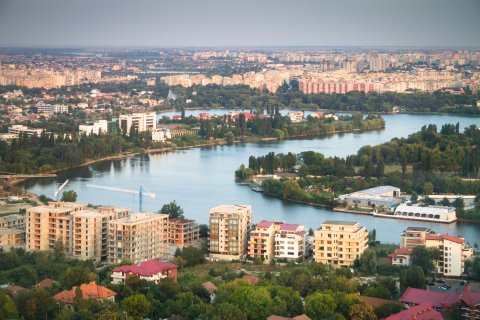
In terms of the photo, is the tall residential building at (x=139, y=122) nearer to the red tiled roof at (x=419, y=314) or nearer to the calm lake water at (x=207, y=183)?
the calm lake water at (x=207, y=183)

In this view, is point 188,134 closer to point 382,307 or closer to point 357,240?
point 357,240

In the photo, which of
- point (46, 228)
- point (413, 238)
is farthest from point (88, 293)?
point (413, 238)

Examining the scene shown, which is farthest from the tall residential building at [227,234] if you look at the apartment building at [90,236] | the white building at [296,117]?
the white building at [296,117]

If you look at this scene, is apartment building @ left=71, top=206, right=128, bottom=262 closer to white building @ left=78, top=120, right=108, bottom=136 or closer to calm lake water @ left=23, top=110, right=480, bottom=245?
calm lake water @ left=23, top=110, right=480, bottom=245

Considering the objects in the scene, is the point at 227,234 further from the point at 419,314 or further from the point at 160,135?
the point at 160,135

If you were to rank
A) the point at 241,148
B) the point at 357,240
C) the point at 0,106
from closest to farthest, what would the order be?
the point at 357,240, the point at 241,148, the point at 0,106

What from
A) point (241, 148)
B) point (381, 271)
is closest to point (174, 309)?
point (381, 271)

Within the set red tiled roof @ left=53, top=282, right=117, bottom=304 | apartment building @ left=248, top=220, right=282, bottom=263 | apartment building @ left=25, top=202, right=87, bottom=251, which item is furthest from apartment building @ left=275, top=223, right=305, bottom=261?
red tiled roof @ left=53, top=282, right=117, bottom=304
